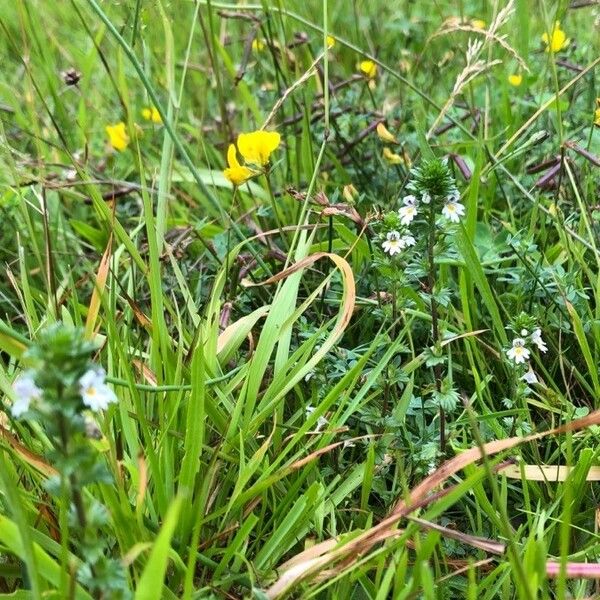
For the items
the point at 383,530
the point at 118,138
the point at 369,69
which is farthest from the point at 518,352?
the point at 118,138

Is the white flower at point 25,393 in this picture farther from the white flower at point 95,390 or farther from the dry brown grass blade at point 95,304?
the dry brown grass blade at point 95,304

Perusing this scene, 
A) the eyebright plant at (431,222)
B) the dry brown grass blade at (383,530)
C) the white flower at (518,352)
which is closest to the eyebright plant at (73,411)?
the dry brown grass blade at (383,530)

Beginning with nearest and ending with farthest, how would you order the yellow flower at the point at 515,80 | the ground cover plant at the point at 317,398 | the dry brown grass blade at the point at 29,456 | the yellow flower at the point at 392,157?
the ground cover plant at the point at 317,398 → the dry brown grass blade at the point at 29,456 → the yellow flower at the point at 392,157 → the yellow flower at the point at 515,80

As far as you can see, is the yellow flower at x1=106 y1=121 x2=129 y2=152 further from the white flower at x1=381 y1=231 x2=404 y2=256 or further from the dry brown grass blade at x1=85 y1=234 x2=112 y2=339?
the white flower at x1=381 y1=231 x2=404 y2=256

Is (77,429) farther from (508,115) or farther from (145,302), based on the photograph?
(508,115)

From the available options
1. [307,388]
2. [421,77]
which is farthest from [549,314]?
[421,77]

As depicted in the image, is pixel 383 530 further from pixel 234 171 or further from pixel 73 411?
pixel 234 171
